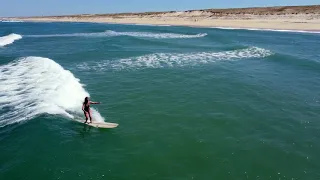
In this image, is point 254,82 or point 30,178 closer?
point 30,178

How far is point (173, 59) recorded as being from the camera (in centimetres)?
3102

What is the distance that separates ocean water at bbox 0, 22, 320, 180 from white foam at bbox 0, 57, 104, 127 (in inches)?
2.3

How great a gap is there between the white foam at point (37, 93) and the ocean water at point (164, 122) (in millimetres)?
58

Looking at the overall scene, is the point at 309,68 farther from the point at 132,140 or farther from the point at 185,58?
Answer: the point at 132,140

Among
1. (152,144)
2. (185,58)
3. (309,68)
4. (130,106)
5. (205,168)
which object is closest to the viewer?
(205,168)

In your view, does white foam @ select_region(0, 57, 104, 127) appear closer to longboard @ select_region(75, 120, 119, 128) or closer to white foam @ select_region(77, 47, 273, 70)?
longboard @ select_region(75, 120, 119, 128)

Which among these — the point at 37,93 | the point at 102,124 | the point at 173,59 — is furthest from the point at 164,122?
the point at 173,59

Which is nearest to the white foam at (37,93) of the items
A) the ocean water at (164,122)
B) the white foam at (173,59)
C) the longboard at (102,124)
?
the ocean water at (164,122)

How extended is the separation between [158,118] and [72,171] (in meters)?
5.71

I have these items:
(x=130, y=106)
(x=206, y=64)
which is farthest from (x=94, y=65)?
(x=130, y=106)

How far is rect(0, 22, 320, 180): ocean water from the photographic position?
11.0m

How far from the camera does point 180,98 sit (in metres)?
18.5

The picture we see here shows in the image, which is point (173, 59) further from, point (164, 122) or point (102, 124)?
point (102, 124)

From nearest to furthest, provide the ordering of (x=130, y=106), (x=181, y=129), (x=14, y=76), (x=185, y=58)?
(x=181, y=129)
(x=130, y=106)
(x=14, y=76)
(x=185, y=58)
